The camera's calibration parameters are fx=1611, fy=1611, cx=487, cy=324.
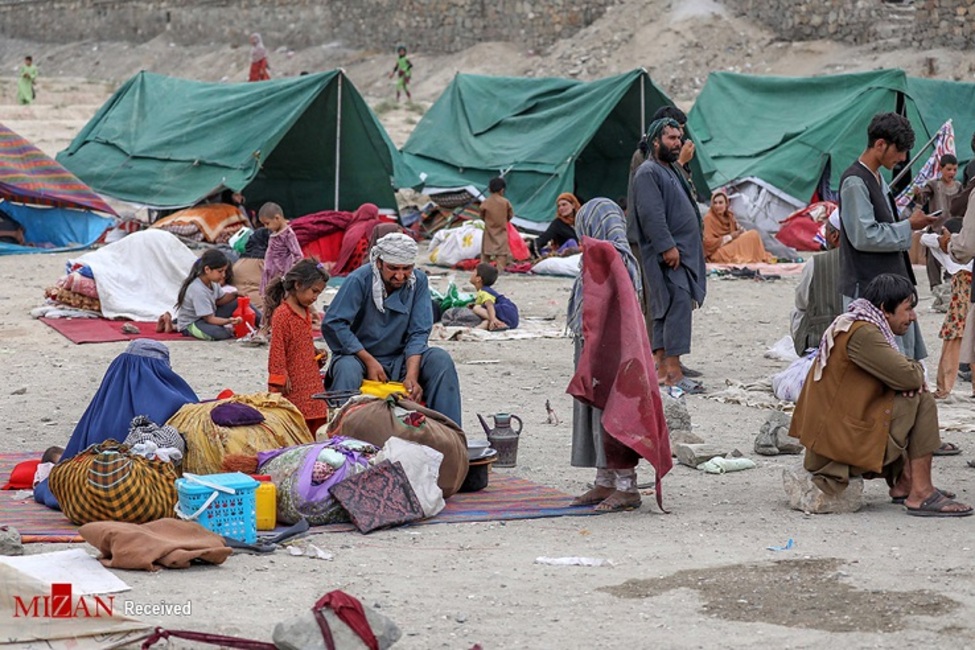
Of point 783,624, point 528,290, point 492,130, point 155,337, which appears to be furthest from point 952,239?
point 492,130

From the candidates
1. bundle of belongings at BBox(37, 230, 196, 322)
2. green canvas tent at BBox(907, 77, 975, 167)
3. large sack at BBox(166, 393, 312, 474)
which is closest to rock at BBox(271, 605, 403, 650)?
large sack at BBox(166, 393, 312, 474)

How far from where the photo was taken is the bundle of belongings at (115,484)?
5488mm

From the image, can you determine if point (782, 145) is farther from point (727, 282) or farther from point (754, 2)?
point (754, 2)

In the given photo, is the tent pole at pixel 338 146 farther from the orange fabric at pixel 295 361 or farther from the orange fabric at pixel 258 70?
the orange fabric at pixel 258 70

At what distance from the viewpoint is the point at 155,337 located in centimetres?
1072

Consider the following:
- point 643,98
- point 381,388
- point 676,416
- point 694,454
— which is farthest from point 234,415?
point 643,98

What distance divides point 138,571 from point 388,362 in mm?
2188

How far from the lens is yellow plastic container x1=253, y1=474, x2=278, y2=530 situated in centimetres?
565

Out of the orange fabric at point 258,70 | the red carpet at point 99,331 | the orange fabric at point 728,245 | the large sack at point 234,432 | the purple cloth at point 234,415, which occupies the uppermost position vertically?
the orange fabric at point 258,70

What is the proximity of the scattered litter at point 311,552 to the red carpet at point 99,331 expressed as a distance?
5422mm

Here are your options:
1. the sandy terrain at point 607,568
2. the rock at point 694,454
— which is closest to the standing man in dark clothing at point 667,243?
the sandy terrain at point 607,568

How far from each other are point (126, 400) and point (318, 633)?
8.39 feet

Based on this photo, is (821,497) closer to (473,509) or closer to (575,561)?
(575,561)

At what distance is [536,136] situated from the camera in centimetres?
1748
